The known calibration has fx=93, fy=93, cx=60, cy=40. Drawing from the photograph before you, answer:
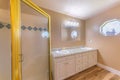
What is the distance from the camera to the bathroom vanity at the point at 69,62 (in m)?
2.45

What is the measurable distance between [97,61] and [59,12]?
2.63 m

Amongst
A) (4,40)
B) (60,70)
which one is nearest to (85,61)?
(60,70)

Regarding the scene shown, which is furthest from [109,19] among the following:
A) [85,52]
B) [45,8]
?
[45,8]

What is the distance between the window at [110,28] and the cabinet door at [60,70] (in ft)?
7.28

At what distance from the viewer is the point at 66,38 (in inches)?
139

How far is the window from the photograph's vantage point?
3426 millimetres

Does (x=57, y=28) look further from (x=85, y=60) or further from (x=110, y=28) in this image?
(x=110, y=28)

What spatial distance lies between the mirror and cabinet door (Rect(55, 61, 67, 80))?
3.61 feet

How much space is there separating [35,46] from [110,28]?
300 centimetres

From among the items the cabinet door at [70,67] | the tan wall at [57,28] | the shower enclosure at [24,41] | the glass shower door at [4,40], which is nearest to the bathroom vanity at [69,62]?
the cabinet door at [70,67]

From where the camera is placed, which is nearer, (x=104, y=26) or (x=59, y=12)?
(x=59, y=12)

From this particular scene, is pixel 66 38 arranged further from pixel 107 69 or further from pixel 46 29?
pixel 107 69

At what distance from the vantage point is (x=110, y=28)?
3.65m

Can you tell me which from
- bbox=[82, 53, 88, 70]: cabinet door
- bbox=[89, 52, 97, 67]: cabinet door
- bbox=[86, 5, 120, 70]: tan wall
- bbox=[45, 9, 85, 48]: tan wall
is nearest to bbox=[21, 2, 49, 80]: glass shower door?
bbox=[45, 9, 85, 48]: tan wall
